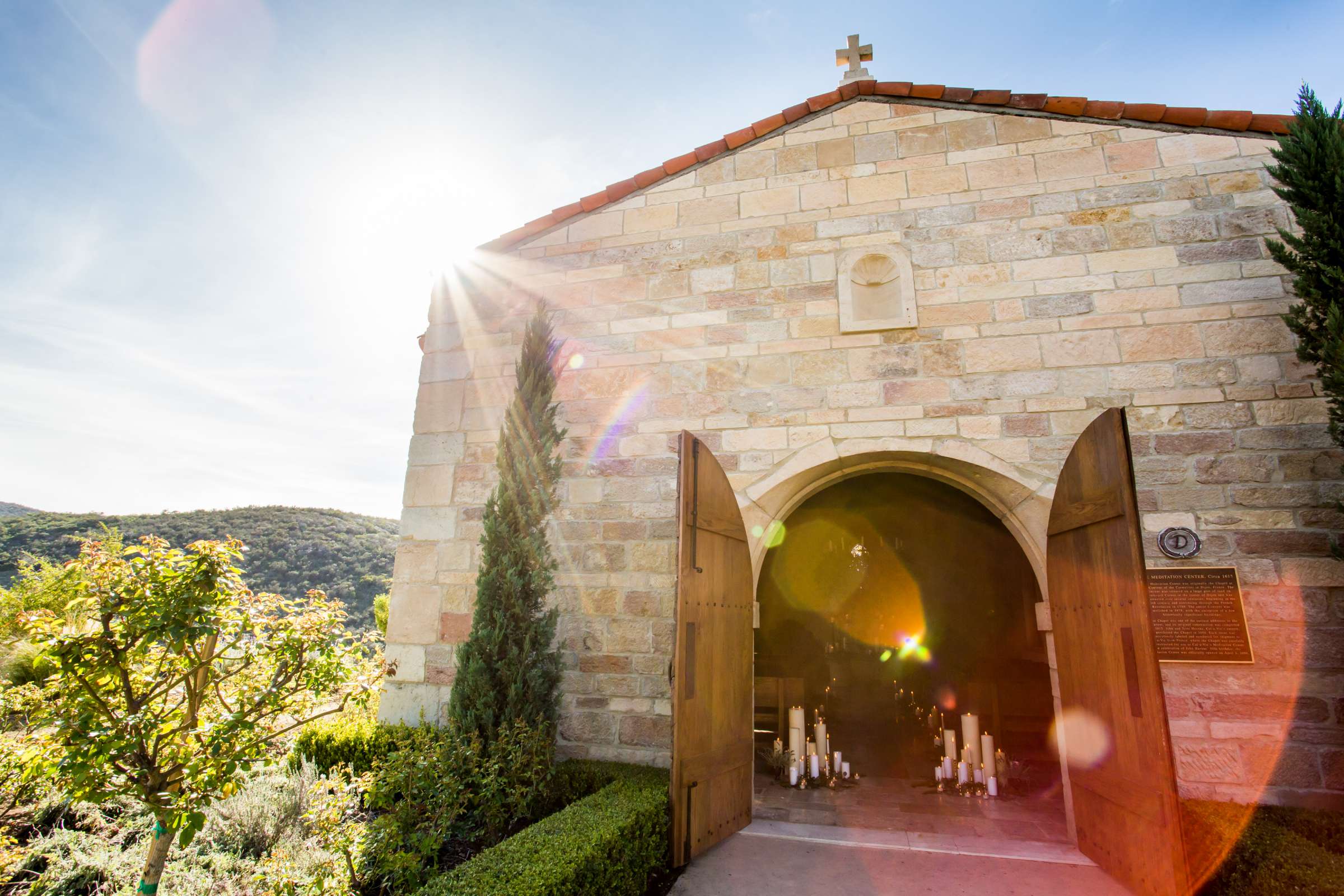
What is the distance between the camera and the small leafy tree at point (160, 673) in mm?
2447

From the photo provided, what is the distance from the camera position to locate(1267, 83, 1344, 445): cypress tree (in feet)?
11.2

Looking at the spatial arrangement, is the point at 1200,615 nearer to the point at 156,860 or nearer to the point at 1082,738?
the point at 1082,738

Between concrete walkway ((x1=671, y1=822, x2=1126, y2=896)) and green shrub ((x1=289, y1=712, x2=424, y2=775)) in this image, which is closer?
concrete walkway ((x1=671, y1=822, x2=1126, y2=896))

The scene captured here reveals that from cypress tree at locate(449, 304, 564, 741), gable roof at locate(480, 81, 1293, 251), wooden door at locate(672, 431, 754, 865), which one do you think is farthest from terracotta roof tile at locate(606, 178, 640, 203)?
wooden door at locate(672, 431, 754, 865)

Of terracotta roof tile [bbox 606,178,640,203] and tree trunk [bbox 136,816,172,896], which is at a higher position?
terracotta roof tile [bbox 606,178,640,203]

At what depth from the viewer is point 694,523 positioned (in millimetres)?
3498

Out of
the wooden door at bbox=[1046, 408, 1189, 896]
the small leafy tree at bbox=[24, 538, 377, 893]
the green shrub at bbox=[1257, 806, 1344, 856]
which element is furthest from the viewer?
the green shrub at bbox=[1257, 806, 1344, 856]

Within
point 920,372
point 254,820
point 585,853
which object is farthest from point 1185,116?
point 254,820

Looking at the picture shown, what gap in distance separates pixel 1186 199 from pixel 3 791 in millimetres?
8519

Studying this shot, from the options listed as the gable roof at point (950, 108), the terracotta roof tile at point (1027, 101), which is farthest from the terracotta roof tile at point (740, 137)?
the terracotta roof tile at point (1027, 101)

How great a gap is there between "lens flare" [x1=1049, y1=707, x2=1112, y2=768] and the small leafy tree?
4.05 m

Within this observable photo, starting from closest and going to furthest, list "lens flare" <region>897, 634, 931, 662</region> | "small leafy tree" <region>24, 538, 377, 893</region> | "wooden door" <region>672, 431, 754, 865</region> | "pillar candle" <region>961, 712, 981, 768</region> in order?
"small leafy tree" <region>24, 538, 377, 893</region> < "wooden door" <region>672, 431, 754, 865</region> < "pillar candle" <region>961, 712, 981, 768</region> < "lens flare" <region>897, 634, 931, 662</region>

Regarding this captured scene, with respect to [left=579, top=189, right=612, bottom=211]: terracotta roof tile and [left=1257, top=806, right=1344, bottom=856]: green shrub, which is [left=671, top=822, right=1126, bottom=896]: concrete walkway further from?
[left=579, top=189, right=612, bottom=211]: terracotta roof tile

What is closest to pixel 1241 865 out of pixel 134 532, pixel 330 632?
pixel 330 632
